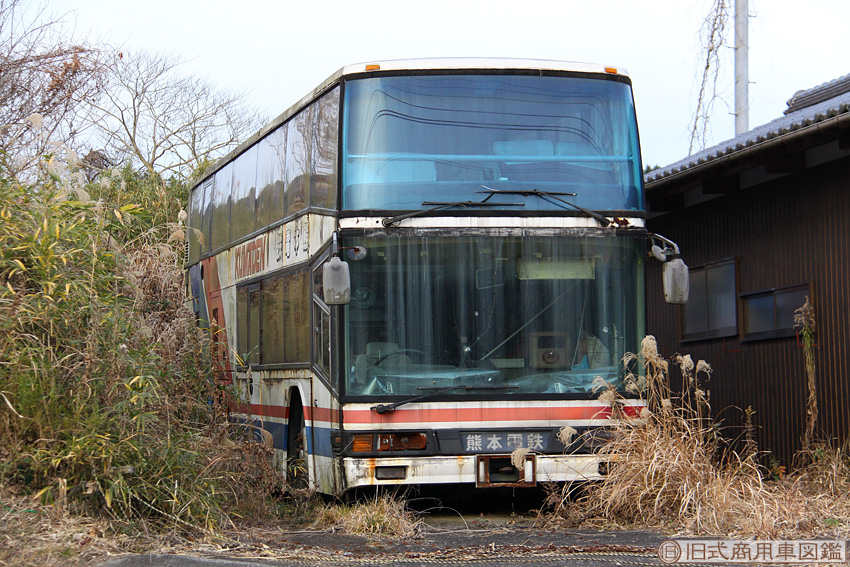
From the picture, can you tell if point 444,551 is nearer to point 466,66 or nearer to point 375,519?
point 375,519

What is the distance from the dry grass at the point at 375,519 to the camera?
8281 mm

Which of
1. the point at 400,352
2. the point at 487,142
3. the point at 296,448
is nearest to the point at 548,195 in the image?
the point at 487,142

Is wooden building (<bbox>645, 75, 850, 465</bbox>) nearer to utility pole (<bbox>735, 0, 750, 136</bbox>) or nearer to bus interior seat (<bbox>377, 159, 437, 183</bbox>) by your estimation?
bus interior seat (<bbox>377, 159, 437, 183</bbox>)

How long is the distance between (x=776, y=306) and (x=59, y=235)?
25.0ft

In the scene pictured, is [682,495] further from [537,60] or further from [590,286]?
[537,60]

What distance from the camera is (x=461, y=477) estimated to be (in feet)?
29.3

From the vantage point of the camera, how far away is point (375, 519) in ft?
27.6

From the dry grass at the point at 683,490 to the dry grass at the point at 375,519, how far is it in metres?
1.30

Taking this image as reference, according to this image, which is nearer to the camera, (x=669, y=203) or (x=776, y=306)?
(x=776, y=306)

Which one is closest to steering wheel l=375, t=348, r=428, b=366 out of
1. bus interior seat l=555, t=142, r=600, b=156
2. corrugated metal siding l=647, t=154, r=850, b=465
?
bus interior seat l=555, t=142, r=600, b=156

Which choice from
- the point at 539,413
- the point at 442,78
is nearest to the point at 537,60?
the point at 442,78

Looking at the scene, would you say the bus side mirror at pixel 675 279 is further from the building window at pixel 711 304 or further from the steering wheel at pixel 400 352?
the building window at pixel 711 304

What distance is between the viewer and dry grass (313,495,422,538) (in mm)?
8281

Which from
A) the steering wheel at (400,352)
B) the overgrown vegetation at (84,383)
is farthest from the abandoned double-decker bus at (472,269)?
the overgrown vegetation at (84,383)
